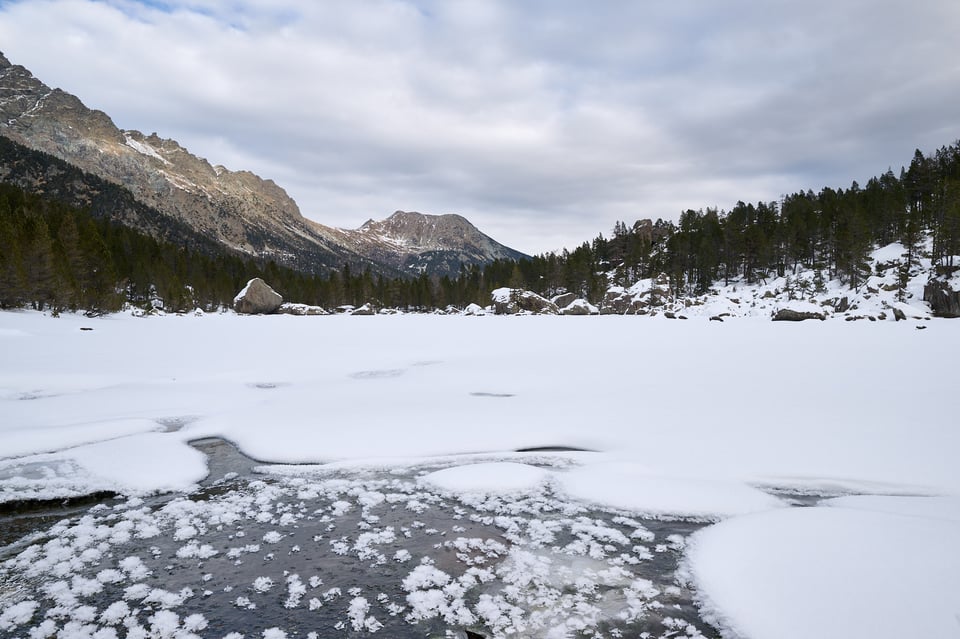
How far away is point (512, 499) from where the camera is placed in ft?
17.4

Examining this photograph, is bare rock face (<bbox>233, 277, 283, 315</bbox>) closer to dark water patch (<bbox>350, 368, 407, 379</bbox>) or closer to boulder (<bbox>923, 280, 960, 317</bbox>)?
dark water patch (<bbox>350, 368, 407, 379</bbox>)

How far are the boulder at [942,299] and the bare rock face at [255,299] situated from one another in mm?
69813

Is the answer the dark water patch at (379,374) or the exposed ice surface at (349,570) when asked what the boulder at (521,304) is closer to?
the dark water patch at (379,374)

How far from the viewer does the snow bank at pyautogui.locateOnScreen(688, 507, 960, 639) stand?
→ 9.36 ft

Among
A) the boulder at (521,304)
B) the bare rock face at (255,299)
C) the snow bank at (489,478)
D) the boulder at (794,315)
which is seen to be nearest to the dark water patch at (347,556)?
the snow bank at (489,478)

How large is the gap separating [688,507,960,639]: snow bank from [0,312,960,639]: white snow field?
0.02 meters

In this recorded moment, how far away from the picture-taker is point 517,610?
322 cm

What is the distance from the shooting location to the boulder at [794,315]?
3634 centimetres

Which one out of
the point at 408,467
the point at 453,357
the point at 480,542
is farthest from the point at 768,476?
the point at 453,357

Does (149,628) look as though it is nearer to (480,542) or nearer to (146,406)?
(480,542)

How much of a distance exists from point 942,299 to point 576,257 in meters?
63.1

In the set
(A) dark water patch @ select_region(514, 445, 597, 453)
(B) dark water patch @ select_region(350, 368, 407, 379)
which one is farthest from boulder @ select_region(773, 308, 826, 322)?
(A) dark water patch @ select_region(514, 445, 597, 453)

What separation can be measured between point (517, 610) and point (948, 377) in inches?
492

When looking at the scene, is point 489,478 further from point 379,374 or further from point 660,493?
point 379,374
